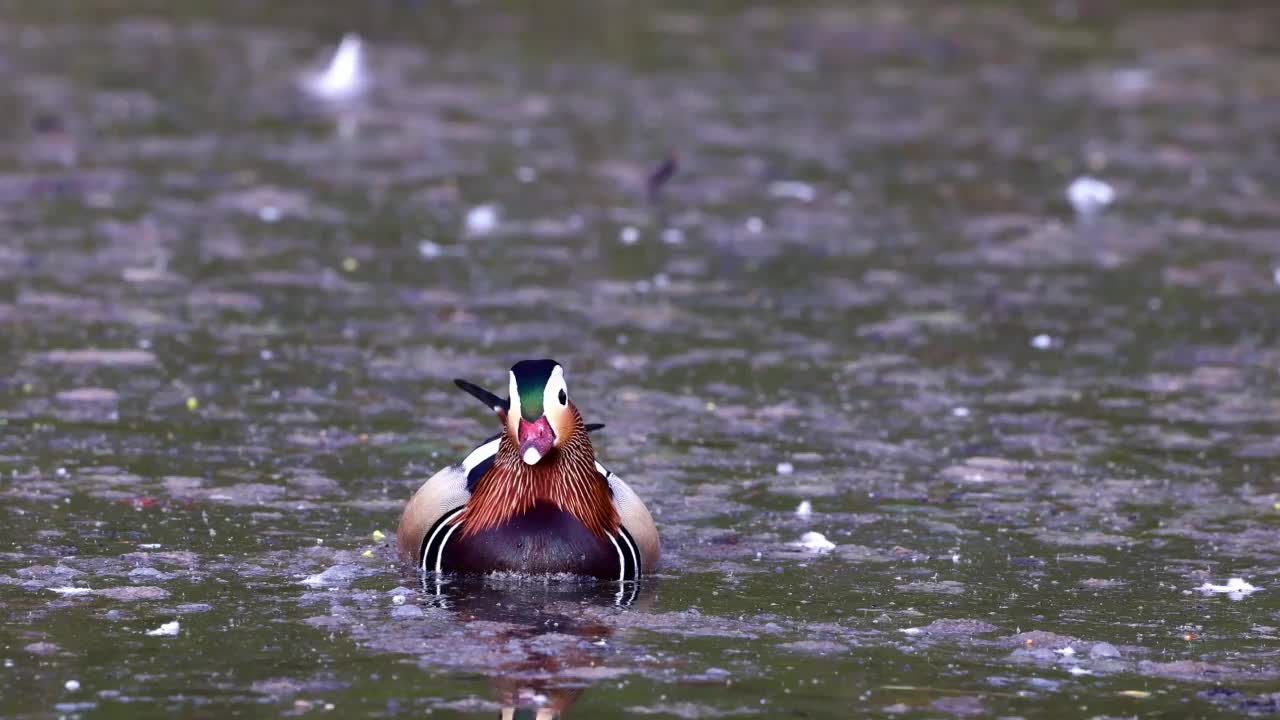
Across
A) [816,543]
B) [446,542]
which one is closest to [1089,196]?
[816,543]

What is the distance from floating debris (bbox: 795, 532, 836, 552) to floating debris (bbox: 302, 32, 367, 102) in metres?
10.1

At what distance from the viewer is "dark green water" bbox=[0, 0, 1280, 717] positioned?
693 cm

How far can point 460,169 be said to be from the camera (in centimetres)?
1543

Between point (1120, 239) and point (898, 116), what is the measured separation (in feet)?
13.0

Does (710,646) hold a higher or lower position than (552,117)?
lower

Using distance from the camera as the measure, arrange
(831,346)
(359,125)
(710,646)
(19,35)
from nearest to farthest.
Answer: (710,646), (831,346), (359,125), (19,35)

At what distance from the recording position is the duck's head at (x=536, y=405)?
7.60 metres

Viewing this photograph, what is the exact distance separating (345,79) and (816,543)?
10274 millimetres

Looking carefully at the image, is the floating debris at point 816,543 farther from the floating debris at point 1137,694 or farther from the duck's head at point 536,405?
the floating debris at point 1137,694

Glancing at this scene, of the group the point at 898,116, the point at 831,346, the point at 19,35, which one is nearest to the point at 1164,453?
the point at 831,346

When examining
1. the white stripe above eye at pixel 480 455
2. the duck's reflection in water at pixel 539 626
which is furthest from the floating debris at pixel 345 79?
the duck's reflection in water at pixel 539 626

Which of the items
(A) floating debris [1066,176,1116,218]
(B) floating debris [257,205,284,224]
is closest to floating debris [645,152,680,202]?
(B) floating debris [257,205,284,224]

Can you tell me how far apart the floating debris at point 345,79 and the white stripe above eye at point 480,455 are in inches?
384

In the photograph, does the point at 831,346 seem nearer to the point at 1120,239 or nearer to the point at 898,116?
the point at 1120,239
